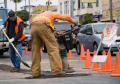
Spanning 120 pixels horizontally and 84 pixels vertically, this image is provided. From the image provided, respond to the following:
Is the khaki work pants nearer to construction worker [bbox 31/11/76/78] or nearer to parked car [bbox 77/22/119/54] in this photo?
construction worker [bbox 31/11/76/78]

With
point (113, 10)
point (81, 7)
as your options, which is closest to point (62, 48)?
point (113, 10)

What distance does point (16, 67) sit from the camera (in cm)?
1486

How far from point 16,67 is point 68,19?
302 centimetres

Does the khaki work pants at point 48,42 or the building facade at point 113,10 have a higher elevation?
the khaki work pants at point 48,42

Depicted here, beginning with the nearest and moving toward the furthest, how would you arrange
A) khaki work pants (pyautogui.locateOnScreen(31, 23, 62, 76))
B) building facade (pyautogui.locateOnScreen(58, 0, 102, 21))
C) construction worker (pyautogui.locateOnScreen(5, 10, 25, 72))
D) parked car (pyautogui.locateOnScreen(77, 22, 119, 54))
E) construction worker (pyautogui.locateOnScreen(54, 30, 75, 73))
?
khaki work pants (pyautogui.locateOnScreen(31, 23, 62, 76)), construction worker (pyautogui.locateOnScreen(54, 30, 75, 73)), construction worker (pyautogui.locateOnScreen(5, 10, 25, 72)), parked car (pyautogui.locateOnScreen(77, 22, 119, 54)), building facade (pyautogui.locateOnScreen(58, 0, 102, 21))

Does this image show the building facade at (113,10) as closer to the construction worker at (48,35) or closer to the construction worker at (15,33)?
the construction worker at (15,33)

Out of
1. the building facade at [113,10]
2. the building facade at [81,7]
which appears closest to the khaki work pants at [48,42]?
the building facade at [113,10]

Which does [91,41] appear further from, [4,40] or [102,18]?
[102,18]

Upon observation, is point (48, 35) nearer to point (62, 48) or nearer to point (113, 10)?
point (62, 48)

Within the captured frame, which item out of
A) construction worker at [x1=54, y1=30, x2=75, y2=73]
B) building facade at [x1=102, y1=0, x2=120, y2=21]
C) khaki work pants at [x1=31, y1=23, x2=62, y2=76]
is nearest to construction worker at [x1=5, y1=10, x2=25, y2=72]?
construction worker at [x1=54, y1=30, x2=75, y2=73]

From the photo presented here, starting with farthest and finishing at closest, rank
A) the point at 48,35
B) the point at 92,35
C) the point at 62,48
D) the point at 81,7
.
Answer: the point at 81,7, the point at 92,35, the point at 62,48, the point at 48,35

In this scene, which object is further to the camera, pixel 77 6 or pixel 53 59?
pixel 77 6

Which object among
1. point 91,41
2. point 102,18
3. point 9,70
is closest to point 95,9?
point 102,18

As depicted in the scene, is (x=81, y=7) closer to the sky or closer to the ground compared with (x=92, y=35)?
closer to the ground
